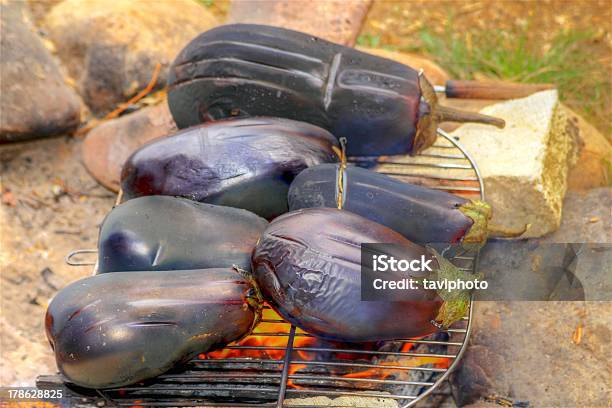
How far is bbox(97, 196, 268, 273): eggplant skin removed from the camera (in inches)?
70.9

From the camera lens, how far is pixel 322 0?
111 inches

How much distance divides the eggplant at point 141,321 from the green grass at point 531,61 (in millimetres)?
1983

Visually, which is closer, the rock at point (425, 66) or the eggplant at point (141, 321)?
the eggplant at point (141, 321)

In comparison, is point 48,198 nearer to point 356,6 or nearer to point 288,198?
point 288,198

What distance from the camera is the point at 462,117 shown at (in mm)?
2283

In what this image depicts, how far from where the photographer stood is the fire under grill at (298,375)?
179 cm

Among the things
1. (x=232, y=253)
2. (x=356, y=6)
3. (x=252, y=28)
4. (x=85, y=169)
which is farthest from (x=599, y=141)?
(x=85, y=169)

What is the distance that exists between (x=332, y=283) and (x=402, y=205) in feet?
1.08

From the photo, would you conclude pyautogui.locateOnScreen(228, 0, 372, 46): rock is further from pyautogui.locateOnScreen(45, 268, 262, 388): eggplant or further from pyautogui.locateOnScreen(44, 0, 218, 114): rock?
pyautogui.locateOnScreen(45, 268, 262, 388): eggplant

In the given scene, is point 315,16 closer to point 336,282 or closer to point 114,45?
point 114,45

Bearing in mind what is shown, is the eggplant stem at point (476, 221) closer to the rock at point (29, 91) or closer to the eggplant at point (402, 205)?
the eggplant at point (402, 205)

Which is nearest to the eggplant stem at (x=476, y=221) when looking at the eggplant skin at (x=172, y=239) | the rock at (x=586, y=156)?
the eggplant skin at (x=172, y=239)

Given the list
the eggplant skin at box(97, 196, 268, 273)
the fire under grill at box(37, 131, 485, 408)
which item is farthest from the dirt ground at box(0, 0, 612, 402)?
the eggplant skin at box(97, 196, 268, 273)

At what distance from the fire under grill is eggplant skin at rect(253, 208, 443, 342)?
13 cm
